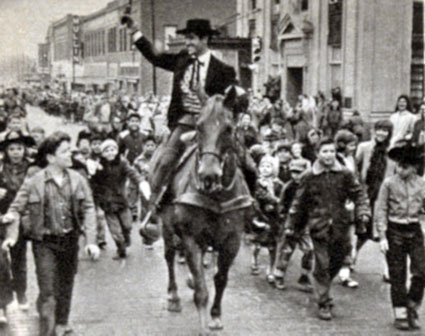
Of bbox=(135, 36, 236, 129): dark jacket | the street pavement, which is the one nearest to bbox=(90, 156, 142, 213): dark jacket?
the street pavement

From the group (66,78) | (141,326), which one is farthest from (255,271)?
(66,78)

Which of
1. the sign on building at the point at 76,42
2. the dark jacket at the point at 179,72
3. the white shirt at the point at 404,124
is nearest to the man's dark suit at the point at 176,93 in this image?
the dark jacket at the point at 179,72

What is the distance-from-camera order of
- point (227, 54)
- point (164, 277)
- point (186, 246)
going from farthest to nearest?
point (227, 54), point (164, 277), point (186, 246)

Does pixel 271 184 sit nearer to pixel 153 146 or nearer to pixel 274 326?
pixel 274 326

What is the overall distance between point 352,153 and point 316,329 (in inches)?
126

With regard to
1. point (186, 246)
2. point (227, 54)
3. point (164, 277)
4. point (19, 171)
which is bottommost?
point (164, 277)

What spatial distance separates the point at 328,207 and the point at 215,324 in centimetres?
175

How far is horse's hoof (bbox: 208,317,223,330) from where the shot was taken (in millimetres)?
7134

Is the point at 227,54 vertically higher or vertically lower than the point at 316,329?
higher

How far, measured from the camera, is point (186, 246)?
7.07 metres

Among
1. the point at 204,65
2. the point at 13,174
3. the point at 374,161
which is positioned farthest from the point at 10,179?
the point at 374,161

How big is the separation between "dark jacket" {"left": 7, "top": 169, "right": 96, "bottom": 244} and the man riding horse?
1414 millimetres

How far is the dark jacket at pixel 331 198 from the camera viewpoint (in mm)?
7754

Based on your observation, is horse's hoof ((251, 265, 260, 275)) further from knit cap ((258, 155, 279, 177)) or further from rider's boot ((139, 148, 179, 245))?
rider's boot ((139, 148, 179, 245))
